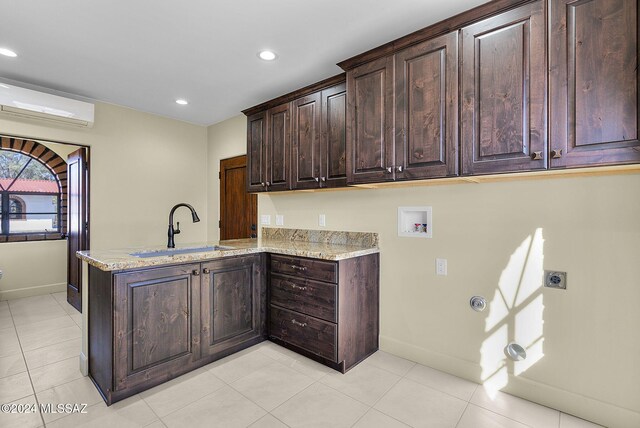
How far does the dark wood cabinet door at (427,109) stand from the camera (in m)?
1.95

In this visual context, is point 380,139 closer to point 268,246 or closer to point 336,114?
point 336,114

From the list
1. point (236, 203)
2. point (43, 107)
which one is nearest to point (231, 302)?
point (236, 203)

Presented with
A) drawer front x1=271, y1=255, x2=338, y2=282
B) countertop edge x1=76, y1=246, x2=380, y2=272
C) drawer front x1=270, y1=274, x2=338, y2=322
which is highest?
countertop edge x1=76, y1=246, x2=380, y2=272

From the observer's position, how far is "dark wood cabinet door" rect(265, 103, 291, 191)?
10.2 feet

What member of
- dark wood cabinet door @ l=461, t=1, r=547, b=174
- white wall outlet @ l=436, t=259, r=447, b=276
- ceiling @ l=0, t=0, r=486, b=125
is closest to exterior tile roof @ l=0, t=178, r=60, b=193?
ceiling @ l=0, t=0, r=486, b=125

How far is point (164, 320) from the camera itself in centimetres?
218

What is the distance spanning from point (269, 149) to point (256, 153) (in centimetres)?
22

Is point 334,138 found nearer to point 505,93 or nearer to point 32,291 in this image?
point 505,93

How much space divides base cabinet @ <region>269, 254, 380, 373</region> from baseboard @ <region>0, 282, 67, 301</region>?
12.7ft

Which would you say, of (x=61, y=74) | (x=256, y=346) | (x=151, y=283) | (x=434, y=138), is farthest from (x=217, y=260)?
(x=61, y=74)

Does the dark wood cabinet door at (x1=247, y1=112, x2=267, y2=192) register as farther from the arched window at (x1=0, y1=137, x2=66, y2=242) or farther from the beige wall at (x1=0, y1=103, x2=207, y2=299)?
the arched window at (x1=0, y1=137, x2=66, y2=242)

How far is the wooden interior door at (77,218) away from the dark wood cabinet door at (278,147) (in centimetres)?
234

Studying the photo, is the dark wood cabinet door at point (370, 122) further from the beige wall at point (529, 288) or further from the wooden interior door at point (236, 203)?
the wooden interior door at point (236, 203)

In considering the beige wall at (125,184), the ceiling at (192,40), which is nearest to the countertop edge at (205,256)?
the ceiling at (192,40)
